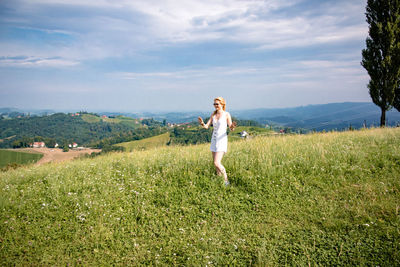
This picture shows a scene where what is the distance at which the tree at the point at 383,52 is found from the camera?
1847cm

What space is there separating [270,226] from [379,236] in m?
2.06

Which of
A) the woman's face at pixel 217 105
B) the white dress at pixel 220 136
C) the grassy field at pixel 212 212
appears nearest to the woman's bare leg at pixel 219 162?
the white dress at pixel 220 136

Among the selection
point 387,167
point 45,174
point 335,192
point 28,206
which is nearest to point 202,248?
point 335,192

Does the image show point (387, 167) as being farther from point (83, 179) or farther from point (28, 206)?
point (28, 206)

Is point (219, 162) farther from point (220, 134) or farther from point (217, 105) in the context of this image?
point (217, 105)

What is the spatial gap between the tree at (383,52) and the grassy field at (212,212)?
15.5 m

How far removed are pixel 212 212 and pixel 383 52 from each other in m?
23.2


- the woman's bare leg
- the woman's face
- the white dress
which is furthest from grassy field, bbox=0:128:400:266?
the woman's face

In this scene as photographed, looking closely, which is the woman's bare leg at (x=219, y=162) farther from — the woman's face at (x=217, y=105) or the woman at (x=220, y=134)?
the woman's face at (x=217, y=105)

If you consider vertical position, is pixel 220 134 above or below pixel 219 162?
above

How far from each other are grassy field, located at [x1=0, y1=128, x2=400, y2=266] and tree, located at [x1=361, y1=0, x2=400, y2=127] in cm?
1554

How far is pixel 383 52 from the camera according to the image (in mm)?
19438

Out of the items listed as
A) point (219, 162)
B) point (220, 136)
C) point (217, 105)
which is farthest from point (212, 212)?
point (217, 105)

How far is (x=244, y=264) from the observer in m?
4.05
